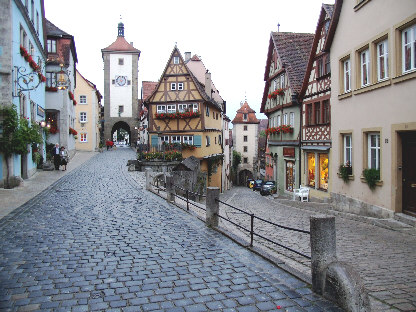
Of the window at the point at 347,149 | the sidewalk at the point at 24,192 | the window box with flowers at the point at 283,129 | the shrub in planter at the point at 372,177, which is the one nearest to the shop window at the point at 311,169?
the window box with flowers at the point at 283,129

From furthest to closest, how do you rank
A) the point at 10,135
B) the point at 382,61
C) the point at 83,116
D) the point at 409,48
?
the point at 83,116 < the point at 10,135 < the point at 382,61 < the point at 409,48

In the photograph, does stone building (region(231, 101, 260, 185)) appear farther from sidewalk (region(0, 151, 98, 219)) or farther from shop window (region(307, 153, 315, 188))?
sidewalk (region(0, 151, 98, 219))

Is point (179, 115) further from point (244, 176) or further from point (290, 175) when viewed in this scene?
point (244, 176)

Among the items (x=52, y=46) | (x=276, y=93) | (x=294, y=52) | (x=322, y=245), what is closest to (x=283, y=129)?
(x=276, y=93)

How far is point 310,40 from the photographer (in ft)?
85.4

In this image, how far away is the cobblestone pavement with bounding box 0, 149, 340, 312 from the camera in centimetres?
502

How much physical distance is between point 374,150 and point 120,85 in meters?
50.6

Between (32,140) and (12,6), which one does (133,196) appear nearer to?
(32,140)

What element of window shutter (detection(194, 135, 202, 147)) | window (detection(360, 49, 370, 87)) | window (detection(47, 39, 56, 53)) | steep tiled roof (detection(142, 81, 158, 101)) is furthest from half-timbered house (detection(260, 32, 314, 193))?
steep tiled roof (detection(142, 81, 158, 101))

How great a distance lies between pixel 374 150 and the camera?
1310 cm

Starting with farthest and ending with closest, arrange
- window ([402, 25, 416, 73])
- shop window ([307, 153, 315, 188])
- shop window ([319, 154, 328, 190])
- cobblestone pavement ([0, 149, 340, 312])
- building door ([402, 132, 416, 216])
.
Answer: shop window ([307, 153, 315, 188])
shop window ([319, 154, 328, 190])
building door ([402, 132, 416, 216])
window ([402, 25, 416, 73])
cobblestone pavement ([0, 149, 340, 312])

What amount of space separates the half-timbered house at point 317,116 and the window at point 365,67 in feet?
15.0

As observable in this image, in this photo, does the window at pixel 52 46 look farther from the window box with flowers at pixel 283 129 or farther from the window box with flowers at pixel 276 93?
the window box with flowers at pixel 283 129

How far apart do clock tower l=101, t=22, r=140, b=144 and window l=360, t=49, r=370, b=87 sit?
4860 cm
